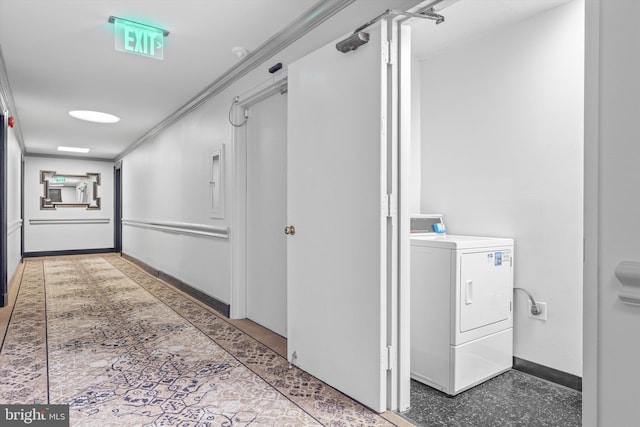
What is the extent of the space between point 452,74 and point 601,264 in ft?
7.57

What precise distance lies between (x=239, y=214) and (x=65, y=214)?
7.54 metres

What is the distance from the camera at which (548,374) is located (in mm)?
2457

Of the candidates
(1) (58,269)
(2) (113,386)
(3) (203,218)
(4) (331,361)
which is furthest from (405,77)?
(1) (58,269)

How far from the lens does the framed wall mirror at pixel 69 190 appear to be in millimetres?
8930

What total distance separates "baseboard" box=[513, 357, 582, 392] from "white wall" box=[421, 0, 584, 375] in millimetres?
30

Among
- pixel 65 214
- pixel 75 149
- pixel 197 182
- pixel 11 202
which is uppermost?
pixel 75 149

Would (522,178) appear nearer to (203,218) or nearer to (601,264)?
(601,264)

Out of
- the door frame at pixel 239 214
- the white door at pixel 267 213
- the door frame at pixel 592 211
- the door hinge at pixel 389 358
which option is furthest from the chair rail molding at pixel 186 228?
the door frame at pixel 592 211

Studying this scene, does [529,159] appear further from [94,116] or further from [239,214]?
[94,116]

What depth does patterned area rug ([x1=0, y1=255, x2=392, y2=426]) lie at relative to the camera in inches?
77.7

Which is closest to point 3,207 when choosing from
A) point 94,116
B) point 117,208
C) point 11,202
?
point 11,202

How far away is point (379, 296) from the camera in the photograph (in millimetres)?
1966

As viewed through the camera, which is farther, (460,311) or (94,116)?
(94,116)

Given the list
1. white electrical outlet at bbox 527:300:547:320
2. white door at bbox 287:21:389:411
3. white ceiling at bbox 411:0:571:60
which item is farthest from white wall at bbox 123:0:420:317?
white electrical outlet at bbox 527:300:547:320
